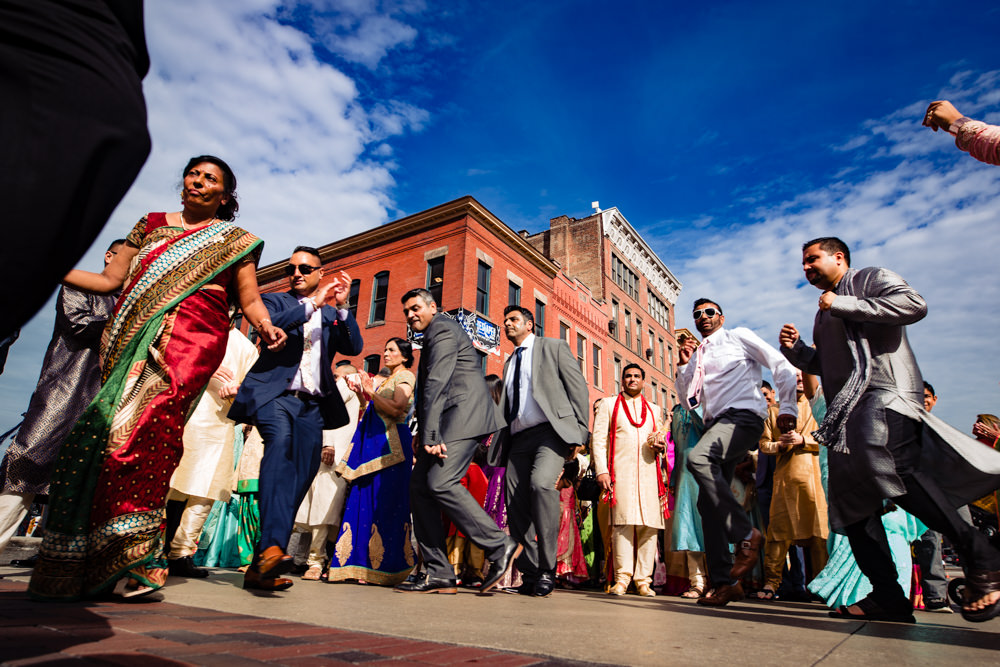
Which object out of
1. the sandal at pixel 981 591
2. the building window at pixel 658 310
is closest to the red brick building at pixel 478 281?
the building window at pixel 658 310

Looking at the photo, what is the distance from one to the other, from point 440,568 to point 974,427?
19.7 feet

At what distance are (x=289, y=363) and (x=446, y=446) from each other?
1.17m

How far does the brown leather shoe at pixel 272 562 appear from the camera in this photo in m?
3.06

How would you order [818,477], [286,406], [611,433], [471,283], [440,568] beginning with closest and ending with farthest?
[286,406], [440,568], [818,477], [611,433], [471,283]

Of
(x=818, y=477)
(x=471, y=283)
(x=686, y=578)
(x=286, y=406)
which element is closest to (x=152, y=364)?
(x=286, y=406)

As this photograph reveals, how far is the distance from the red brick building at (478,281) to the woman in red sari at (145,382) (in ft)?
54.8

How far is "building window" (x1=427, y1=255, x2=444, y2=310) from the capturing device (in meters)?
21.9

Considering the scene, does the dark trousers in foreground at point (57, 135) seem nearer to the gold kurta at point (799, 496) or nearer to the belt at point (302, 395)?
the belt at point (302, 395)

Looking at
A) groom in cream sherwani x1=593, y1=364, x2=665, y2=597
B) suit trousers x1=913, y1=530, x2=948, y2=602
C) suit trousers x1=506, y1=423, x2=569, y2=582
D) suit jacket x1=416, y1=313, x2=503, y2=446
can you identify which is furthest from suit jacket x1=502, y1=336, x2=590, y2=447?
suit trousers x1=913, y1=530, x2=948, y2=602

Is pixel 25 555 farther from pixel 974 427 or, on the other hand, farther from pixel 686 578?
pixel 974 427

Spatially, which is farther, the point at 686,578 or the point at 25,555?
the point at 686,578

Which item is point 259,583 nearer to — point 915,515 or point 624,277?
point 915,515

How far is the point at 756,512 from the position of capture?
6398 millimetres

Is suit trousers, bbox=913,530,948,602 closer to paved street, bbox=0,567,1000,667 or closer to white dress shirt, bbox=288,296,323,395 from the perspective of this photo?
paved street, bbox=0,567,1000,667
